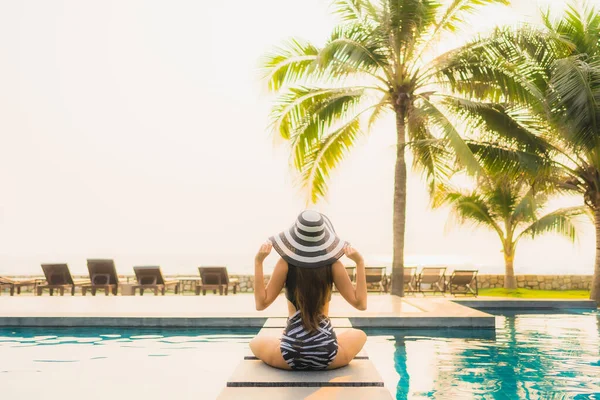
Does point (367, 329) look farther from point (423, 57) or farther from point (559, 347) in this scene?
point (423, 57)

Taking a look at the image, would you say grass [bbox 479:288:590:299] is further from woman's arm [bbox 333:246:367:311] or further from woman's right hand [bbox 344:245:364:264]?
woman's right hand [bbox 344:245:364:264]

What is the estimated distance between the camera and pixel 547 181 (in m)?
16.6

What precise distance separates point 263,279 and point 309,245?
1.29ft

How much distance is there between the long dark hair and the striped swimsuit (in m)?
0.06

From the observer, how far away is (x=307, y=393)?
3.56 m

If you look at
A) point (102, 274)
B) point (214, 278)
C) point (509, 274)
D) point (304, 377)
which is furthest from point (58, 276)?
point (509, 274)

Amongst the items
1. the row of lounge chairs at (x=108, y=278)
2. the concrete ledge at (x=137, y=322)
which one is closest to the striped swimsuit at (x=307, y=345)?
the concrete ledge at (x=137, y=322)

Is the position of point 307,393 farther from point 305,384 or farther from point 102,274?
point 102,274

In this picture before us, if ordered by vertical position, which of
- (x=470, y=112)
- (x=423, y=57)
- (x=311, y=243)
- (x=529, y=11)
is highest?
(x=529, y=11)

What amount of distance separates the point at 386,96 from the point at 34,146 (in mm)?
43929

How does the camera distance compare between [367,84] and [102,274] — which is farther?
[102,274]

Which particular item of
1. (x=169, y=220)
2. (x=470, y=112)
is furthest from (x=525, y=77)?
(x=169, y=220)

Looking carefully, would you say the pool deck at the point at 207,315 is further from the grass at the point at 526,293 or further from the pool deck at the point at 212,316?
the grass at the point at 526,293

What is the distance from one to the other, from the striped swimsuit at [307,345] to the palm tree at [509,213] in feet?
52.9
